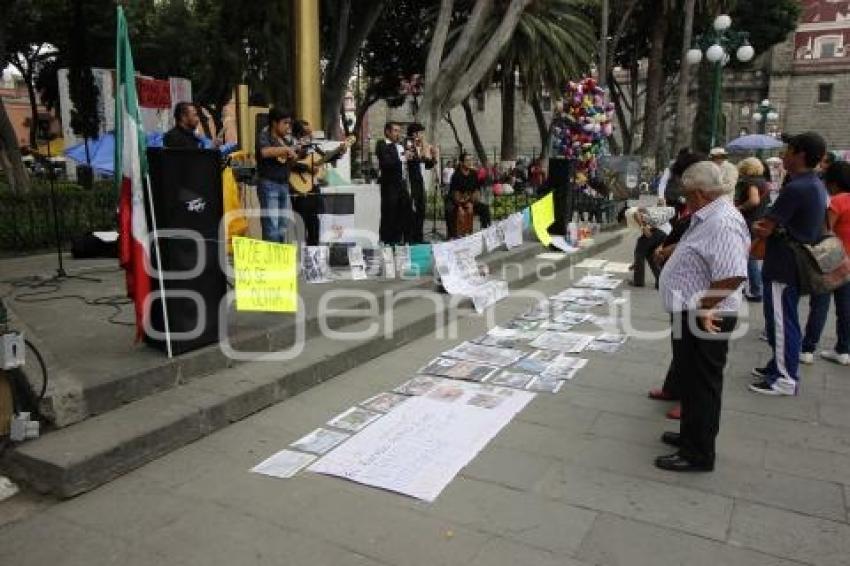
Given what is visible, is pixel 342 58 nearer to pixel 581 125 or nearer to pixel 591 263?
pixel 581 125

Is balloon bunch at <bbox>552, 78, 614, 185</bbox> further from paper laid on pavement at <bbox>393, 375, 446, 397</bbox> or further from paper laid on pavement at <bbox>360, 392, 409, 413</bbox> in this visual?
paper laid on pavement at <bbox>360, 392, 409, 413</bbox>

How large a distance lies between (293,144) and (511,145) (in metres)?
20.8

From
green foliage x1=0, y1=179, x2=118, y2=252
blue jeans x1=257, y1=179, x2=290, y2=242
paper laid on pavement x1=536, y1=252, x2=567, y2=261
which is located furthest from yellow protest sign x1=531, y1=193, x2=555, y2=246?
green foliage x1=0, y1=179, x2=118, y2=252

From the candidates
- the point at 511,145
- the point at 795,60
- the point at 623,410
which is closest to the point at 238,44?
the point at 511,145

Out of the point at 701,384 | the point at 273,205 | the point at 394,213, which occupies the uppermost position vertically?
the point at 273,205

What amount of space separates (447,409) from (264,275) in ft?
5.89

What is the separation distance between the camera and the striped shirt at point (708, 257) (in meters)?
3.57

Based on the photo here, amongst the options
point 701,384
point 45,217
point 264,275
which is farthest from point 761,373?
point 45,217

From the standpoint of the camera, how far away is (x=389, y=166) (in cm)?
872

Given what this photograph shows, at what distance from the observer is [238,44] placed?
19219mm

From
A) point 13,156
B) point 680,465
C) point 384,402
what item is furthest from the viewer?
point 13,156

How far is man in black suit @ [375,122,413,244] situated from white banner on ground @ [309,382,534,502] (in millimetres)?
4212

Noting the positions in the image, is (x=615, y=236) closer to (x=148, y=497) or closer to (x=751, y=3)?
(x=148, y=497)

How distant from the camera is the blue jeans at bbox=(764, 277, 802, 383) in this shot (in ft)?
16.3
